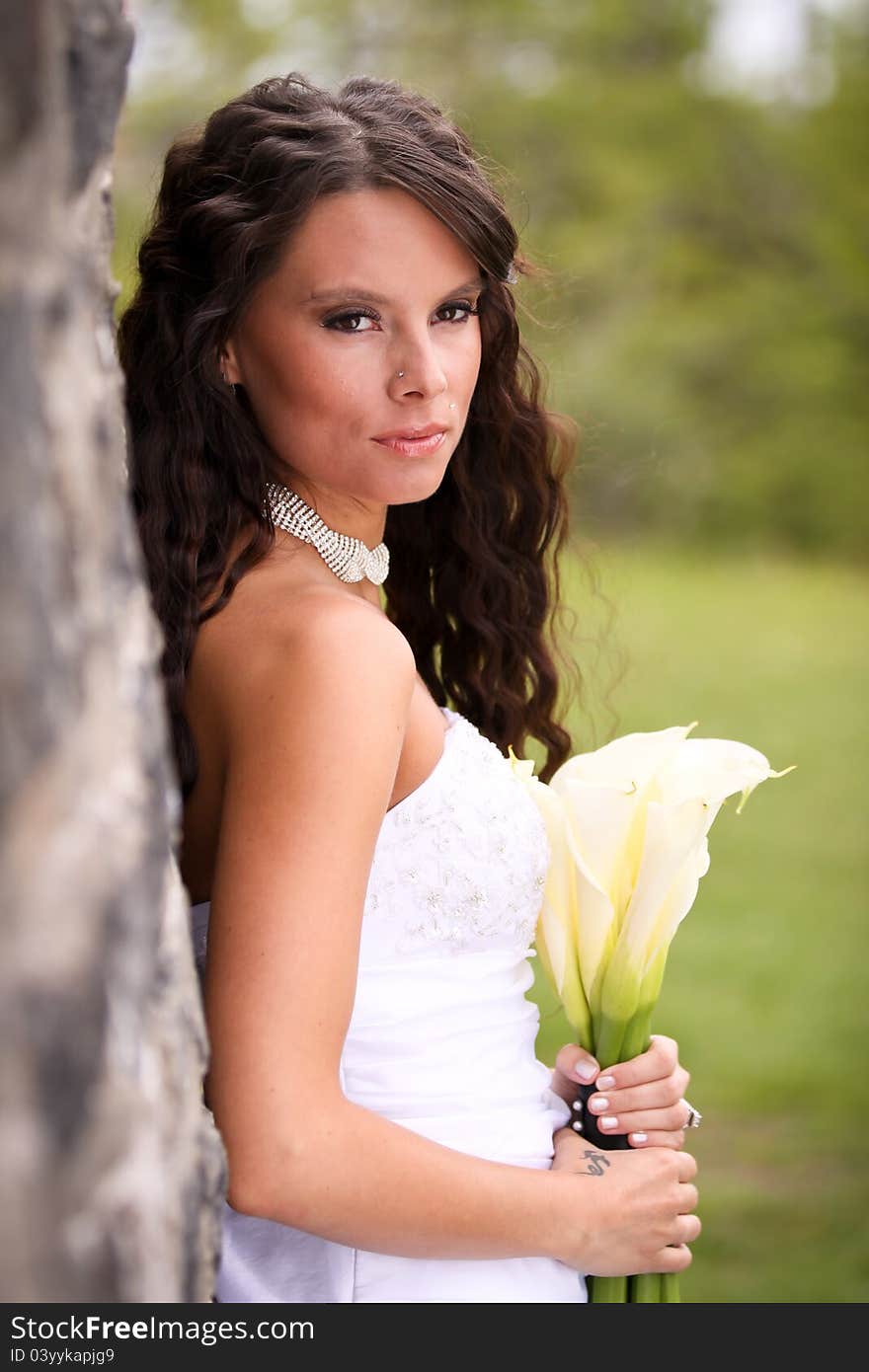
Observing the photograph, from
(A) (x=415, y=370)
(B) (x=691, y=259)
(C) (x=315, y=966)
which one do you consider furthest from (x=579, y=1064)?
(B) (x=691, y=259)

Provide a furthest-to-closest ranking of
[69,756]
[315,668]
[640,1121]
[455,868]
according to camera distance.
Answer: [640,1121], [455,868], [315,668], [69,756]

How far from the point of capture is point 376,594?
2410mm

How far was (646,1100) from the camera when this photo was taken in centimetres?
208

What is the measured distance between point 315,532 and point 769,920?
692 cm

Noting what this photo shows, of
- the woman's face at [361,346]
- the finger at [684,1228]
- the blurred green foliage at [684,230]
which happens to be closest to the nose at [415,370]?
the woman's face at [361,346]

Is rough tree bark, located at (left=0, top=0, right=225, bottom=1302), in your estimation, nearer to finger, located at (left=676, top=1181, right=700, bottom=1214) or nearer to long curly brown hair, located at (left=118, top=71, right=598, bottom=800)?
long curly brown hair, located at (left=118, top=71, right=598, bottom=800)

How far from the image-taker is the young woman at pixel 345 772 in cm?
162

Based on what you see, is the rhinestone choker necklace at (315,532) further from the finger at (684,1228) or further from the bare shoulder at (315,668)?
the finger at (684,1228)

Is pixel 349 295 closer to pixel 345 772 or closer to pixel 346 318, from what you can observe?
pixel 346 318

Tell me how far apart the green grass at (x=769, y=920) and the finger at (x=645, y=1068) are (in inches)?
37.2

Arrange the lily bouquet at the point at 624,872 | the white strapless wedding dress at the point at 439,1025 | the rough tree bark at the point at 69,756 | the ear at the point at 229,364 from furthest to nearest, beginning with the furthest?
the ear at the point at 229,364, the lily bouquet at the point at 624,872, the white strapless wedding dress at the point at 439,1025, the rough tree bark at the point at 69,756

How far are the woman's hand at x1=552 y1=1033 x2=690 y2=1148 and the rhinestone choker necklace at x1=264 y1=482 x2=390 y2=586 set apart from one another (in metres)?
0.73

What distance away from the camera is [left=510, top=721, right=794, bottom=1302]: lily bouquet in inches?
78.1
